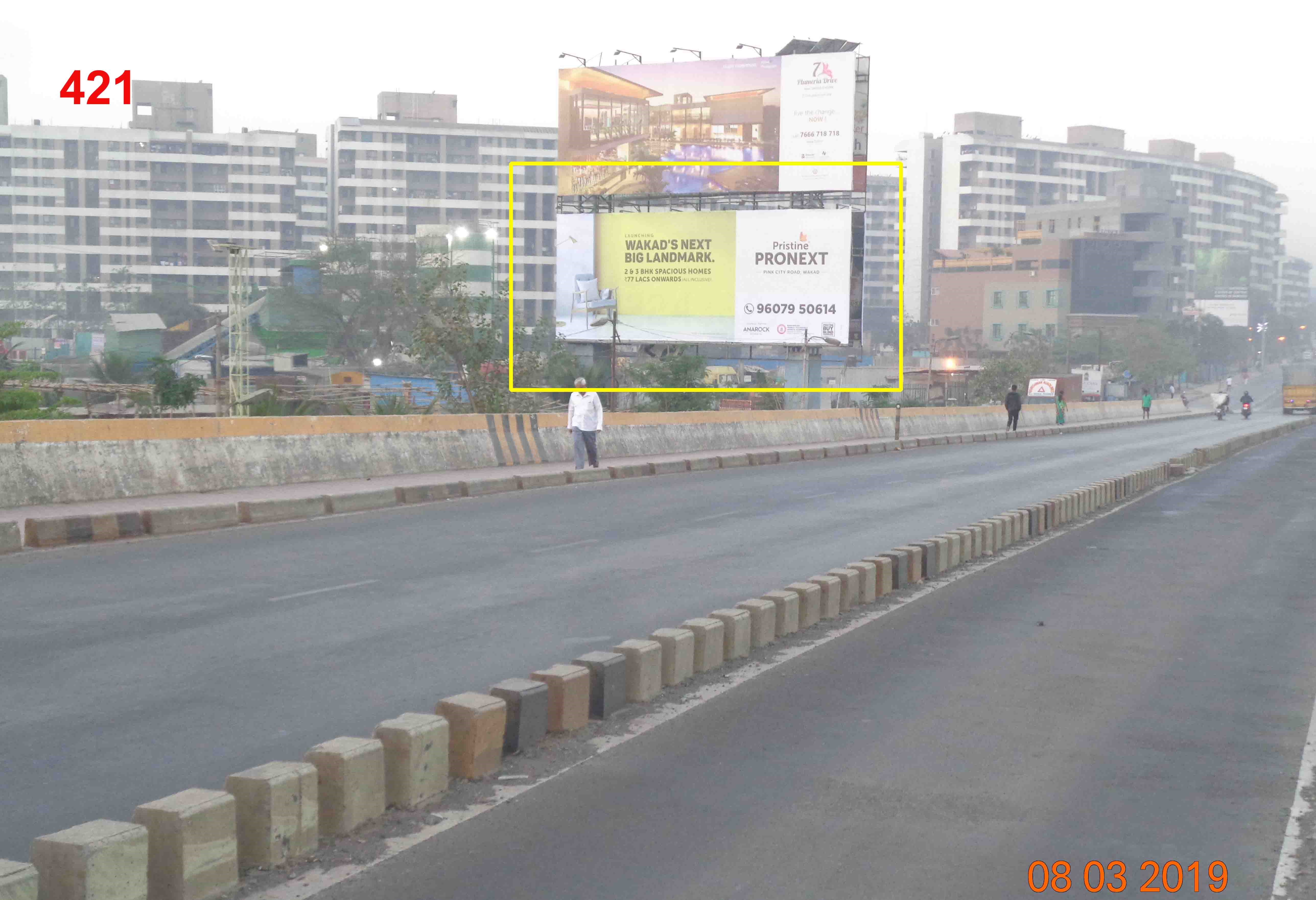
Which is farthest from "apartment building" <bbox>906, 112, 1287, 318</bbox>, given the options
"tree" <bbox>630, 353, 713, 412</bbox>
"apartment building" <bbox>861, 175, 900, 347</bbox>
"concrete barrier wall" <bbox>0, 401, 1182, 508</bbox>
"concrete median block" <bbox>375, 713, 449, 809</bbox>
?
"concrete median block" <bbox>375, 713, 449, 809</bbox>

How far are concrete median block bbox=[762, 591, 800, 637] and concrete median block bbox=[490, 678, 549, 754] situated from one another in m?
2.70

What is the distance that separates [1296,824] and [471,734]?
3245 millimetres

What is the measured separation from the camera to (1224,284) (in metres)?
185

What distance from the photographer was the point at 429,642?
8.20 metres

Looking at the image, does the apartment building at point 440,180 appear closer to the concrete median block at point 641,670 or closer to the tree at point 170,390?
the tree at point 170,390

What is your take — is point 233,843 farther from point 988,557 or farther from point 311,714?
point 988,557

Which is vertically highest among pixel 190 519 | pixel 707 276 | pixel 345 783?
pixel 707 276

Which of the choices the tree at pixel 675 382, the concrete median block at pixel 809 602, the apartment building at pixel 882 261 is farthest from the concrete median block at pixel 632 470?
the apartment building at pixel 882 261

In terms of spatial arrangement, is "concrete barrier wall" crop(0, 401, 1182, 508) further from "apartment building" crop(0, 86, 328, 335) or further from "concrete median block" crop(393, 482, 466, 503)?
"apartment building" crop(0, 86, 328, 335)

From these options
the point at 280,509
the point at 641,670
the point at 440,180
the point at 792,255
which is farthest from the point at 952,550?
the point at 440,180

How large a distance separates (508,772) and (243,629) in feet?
11.6

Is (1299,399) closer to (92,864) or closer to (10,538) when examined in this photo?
(10,538)

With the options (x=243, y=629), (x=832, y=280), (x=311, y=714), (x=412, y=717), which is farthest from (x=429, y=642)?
(x=832, y=280)

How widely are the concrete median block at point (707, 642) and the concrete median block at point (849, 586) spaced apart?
2124mm
